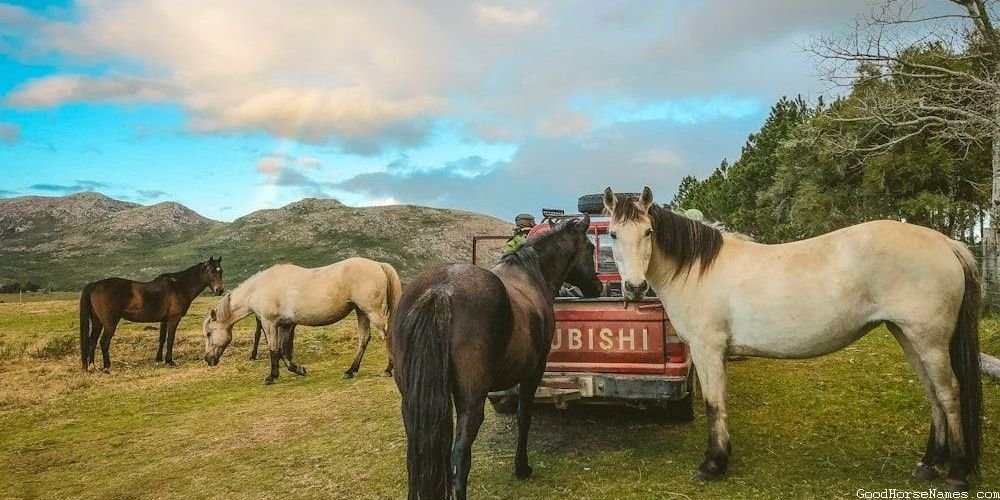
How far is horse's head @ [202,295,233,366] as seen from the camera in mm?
10539

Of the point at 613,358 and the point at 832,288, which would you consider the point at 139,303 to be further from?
the point at 832,288

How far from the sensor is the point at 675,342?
502cm

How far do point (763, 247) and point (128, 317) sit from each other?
1217cm

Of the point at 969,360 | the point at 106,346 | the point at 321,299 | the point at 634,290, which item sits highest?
the point at 634,290

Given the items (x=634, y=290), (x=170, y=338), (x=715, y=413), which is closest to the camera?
(x=715, y=413)

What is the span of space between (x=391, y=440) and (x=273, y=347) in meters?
4.66

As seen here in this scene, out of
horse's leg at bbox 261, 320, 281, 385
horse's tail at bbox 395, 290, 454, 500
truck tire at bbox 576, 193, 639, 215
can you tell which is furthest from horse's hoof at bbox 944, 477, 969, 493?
horse's leg at bbox 261, 320, 281, 385

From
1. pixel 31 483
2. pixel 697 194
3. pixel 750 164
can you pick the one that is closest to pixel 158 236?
pixel 697 194

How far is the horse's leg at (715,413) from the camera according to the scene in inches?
166

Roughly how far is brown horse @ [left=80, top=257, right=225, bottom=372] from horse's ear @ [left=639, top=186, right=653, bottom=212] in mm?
10556

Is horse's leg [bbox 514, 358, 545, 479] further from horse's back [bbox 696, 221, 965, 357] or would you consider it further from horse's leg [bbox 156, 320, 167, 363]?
horse's leg [bbox 156, 320, 167, 363]

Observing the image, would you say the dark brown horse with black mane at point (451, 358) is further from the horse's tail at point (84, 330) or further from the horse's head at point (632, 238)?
the horse's tail at point (84, 330)

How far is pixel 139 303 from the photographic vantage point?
38.0 feet

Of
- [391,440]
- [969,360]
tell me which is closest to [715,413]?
[969,360]
